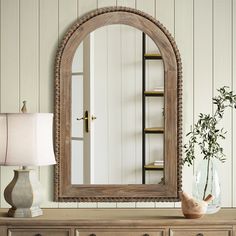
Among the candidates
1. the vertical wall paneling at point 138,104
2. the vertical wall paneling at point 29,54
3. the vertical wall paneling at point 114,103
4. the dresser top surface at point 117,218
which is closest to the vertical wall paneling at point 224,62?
the dresser top surface at point 117,218


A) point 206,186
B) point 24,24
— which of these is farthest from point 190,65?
point 24,24

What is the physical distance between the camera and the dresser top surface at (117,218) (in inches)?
123

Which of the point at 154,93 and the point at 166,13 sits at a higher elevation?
the point at 166,13

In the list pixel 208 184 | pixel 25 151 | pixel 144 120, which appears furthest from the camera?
pixel 144 120

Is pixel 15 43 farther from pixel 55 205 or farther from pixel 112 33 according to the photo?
pixel 55 205

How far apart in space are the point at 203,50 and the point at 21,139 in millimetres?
1239

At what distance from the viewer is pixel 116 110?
11.6 ft

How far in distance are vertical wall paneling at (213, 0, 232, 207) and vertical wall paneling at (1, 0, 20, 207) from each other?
1194 mm

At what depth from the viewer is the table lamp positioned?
3.11 metres

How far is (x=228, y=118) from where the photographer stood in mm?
3588

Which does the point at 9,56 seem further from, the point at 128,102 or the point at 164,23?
the point at 164,23

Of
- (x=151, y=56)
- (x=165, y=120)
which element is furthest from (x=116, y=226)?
(x=151, y=56)

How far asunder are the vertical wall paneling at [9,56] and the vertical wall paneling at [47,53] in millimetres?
144

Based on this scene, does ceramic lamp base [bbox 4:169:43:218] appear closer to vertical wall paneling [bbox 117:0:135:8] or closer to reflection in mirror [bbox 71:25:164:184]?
reflection in mirror [bbox 71:25:164:184]
